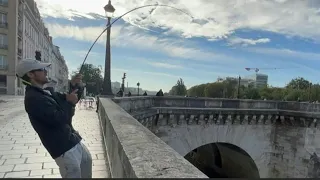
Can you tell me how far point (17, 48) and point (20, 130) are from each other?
119 ft

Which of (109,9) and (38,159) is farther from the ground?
(109,9)

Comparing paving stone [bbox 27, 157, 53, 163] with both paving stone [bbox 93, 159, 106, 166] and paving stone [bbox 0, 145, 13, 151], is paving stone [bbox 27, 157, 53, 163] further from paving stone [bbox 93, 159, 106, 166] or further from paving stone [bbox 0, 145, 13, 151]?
paving stone [bbox 0, 145, 13, 151]

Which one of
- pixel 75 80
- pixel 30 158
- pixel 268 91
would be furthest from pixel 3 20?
pixel 268 91

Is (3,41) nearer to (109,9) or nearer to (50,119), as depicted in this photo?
(109,9)

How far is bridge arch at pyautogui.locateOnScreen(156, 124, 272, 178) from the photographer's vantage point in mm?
18453

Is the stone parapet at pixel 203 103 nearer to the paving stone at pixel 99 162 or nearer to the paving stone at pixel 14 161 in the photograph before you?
the paving stone at pixel 99 162

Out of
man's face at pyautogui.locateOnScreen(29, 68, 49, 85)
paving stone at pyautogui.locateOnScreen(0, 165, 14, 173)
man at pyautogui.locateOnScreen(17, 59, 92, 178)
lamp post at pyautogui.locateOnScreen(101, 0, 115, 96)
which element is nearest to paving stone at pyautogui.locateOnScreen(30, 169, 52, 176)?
paving stone at pyautogui.locateOnScreen(0, 165, 14, 173)

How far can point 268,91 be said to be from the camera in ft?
228

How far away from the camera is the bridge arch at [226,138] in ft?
60.5

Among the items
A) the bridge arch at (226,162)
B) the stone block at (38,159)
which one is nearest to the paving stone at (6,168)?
the stone block at (38,159)

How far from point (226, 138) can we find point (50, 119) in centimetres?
1928

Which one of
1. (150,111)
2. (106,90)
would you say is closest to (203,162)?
(150,111)

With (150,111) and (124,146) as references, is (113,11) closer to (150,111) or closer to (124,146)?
(150,111)

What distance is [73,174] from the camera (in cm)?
262
